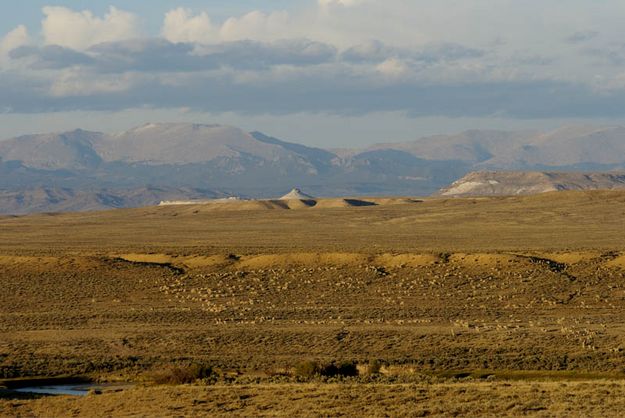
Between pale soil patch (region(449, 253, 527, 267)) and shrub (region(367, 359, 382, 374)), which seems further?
pale soil patch (region(449, 253, 527, 267))

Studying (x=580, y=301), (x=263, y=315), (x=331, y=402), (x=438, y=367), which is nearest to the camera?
(x=331, y=402)

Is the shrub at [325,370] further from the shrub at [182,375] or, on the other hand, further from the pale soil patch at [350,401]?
the pale soil patch at [350,401]

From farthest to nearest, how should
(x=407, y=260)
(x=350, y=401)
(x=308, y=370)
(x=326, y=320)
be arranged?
(x=407, y=260)
(x=326, y=320)
(x=308, y=370)
(x=350, y=401)

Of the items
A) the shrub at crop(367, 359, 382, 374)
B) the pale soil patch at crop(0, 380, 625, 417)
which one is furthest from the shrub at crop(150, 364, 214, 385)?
the shrub at crop(367, 359, 382, 374)

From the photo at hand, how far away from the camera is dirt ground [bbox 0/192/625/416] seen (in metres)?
29.5

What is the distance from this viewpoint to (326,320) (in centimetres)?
4969

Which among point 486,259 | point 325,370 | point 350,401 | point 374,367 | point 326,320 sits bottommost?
point 326,320

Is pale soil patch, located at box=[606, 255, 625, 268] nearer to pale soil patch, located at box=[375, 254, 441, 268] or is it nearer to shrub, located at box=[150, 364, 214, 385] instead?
pale soil patch, located at box=[375, 254, 441, 268]

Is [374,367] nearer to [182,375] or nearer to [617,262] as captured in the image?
[182,375]

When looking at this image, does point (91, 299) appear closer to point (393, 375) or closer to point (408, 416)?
point (393, 375)

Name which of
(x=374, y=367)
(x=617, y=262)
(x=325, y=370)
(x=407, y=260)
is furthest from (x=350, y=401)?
(x=617, y=262)

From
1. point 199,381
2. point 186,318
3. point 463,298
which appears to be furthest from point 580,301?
point 199,381

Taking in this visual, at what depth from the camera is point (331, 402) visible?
Answer: 92.5ft

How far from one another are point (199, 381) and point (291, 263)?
34832mm
